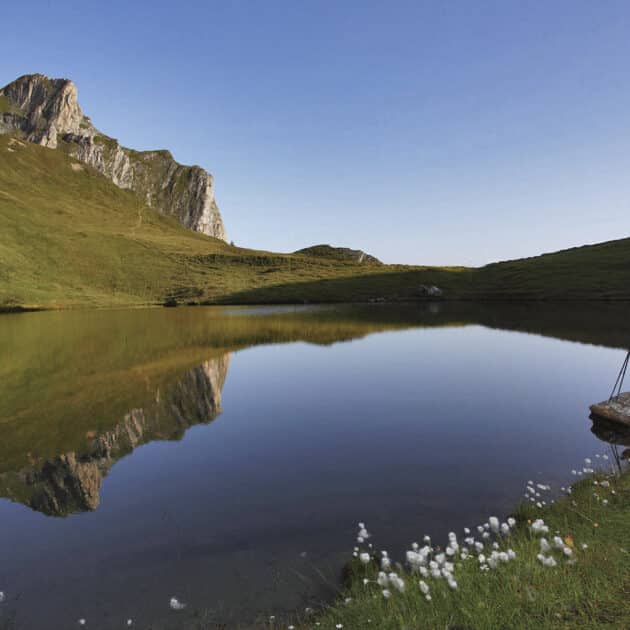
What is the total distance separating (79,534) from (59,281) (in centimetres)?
Result: 14564

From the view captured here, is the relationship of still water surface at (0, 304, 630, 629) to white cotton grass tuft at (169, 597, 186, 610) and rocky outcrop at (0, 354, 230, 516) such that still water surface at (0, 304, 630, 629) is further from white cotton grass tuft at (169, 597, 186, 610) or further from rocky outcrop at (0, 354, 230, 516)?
white cotton grass tuft at (169, 597, 186, 610)

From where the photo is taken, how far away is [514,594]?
6.24 meters

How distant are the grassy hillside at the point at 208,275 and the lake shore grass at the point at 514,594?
123 m

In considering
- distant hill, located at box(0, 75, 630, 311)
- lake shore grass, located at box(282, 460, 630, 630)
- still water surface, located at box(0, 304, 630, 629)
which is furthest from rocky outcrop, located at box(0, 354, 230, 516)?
distant hill, located at box(0, 75, 630, 311)

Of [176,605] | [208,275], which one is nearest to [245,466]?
[176,605]

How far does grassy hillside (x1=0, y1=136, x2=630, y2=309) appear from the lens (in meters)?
126

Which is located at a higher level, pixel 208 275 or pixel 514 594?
pixel 208 275

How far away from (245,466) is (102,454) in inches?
248

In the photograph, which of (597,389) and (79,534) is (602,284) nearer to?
(597,389)

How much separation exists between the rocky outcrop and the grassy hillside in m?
104

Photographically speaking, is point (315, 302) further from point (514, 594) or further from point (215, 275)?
point (514, 594)

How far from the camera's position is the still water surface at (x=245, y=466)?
354 inches

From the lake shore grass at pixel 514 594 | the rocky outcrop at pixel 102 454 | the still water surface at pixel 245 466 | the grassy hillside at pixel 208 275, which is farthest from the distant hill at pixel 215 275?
the lake shore grass at pixel 514 594

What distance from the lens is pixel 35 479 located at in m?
14.6
